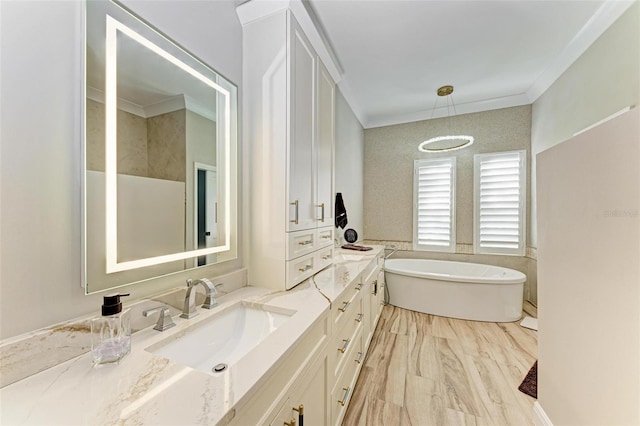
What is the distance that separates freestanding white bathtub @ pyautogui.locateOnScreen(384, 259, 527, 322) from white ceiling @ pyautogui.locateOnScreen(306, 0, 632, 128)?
2383 millimetres

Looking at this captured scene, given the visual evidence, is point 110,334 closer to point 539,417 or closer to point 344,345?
point 344,345

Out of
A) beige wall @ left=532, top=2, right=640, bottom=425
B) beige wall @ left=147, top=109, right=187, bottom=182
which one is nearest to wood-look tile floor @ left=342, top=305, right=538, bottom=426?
beige wall @ left=532, top=2, right=640, bottom=425

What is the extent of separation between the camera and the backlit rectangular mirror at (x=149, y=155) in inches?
31.8

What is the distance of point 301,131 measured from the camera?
60.0 inches

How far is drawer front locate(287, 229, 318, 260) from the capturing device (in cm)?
140

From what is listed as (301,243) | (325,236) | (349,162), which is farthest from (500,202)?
(301,243)

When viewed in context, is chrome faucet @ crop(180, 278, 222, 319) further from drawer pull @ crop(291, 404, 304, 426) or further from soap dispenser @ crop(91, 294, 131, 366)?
drawer pull @ crop(291, 404, 304, 426)

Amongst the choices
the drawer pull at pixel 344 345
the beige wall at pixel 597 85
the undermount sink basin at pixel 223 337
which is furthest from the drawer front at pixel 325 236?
the beige wall at pixel 597 85

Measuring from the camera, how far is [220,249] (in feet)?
4.25

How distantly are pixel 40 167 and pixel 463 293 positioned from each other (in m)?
3.53

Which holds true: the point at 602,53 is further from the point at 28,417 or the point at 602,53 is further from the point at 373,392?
the point at 28,417

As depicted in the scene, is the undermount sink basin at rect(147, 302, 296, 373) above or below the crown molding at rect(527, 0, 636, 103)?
below

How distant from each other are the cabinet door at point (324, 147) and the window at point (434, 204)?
2341 mm

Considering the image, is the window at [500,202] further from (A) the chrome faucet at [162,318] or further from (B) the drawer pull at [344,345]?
(A) the chrome faucet at [162,318]
